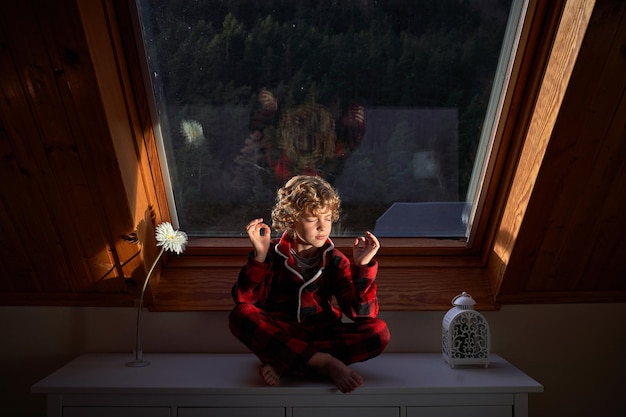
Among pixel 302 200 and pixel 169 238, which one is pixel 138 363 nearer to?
pixel 169 238

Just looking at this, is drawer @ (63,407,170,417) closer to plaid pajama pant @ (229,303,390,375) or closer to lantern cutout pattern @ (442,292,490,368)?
plaid pajama pant @ (229,303,390,375)

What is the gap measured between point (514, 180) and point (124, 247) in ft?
3.93

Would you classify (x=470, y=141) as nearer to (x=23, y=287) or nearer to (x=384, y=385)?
(x=384, y=385)

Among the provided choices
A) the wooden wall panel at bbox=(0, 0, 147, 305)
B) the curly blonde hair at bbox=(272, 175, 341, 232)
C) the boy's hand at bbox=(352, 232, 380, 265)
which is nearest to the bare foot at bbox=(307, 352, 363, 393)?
the boy's hand at bbox=(352, 232, 380, 265)

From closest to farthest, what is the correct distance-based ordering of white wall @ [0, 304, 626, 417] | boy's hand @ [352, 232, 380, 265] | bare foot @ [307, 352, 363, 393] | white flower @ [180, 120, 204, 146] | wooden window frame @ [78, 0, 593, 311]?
wooden window frame @ [78, 0, 593, 311]
bare foot @ [307, 352, 363, 393]
boy's hand @ [352, 232, 380, 265]
white flower @ [180, 120, 204, 146]
white wall @ [0, 304, 626, 417]

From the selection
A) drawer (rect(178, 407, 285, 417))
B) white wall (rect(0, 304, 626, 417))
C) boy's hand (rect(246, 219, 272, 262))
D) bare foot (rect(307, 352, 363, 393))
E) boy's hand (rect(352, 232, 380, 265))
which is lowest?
white wall (rect(0, 304, 626, 417))

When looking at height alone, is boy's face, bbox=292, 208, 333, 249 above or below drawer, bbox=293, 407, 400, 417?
above

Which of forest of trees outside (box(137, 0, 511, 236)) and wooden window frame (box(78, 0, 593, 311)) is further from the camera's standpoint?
forest of trees outside (box(137, 0, 511, 236))

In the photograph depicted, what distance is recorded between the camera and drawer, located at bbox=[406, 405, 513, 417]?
2045mm

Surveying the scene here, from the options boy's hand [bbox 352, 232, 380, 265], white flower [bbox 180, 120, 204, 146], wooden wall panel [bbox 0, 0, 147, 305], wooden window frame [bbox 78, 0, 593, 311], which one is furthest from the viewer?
white flower [bbox 180, 120, 204, 146]

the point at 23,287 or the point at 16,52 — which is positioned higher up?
the point at 16,52

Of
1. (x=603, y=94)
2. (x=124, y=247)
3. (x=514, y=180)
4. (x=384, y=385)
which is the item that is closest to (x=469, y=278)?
(x=514, y=180)

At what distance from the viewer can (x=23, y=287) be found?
2.43m

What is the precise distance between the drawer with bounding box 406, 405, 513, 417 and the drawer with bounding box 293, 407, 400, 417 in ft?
0.17
